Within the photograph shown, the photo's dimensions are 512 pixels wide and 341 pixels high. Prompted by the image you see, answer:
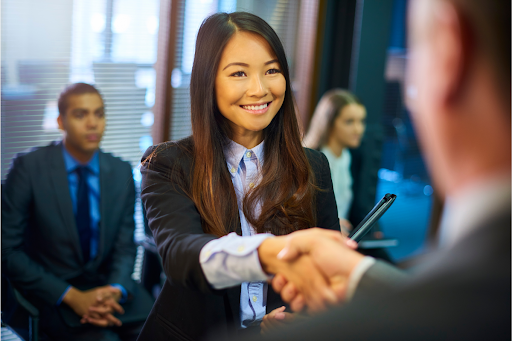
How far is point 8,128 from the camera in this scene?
2611mm

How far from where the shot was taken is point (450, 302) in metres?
0.39

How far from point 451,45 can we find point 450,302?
0.73 feet

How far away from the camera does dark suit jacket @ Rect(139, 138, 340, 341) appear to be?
1.03m

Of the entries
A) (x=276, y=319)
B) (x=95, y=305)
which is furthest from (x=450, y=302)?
(x=95, y=305)

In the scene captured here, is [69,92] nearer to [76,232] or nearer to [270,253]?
[76,232]

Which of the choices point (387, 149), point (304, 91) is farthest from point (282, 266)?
point (387, 149)

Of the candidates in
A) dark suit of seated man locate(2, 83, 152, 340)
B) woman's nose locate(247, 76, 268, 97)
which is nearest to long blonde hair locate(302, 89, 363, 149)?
dark suit of seated man locate(2, 83, 152, 340)

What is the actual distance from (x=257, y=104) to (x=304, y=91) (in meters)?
2.79

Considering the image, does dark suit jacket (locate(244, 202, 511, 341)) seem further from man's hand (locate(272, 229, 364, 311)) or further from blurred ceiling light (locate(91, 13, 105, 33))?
blurred ceiling light (locate(91, 13, 105, 33))

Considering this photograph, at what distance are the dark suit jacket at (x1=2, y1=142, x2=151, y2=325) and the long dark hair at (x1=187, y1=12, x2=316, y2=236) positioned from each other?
48.8 inches

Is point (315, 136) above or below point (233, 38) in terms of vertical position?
below

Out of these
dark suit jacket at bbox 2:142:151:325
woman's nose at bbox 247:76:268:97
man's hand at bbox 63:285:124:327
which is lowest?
man's hand at bbox 63:285:124:327

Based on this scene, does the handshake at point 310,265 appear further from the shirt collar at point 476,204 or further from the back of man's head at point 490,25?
the back of man's head at point 490,25

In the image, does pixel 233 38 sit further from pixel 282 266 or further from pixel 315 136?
pixel 315 136
